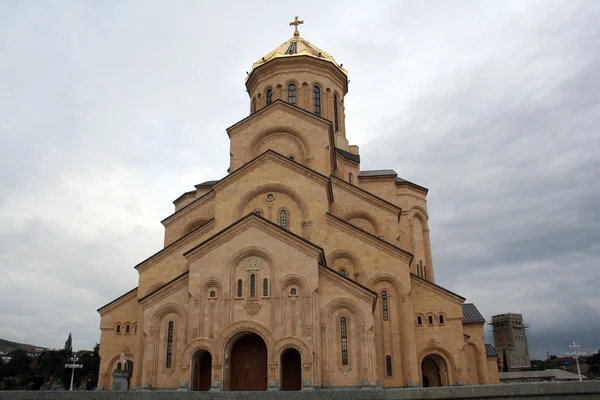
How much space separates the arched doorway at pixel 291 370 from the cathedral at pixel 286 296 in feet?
0.17

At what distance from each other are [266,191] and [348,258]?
515cm

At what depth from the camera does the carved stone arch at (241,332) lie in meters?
19.3

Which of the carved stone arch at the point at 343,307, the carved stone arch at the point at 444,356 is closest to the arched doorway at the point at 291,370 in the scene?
the carved stone arch at the point at 343,307

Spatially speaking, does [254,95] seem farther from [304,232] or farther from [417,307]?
[417,307]

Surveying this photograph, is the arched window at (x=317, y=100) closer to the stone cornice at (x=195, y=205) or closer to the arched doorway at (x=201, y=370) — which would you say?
the stone cornice at (x=195, y=205)

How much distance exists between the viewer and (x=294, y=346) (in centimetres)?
1916

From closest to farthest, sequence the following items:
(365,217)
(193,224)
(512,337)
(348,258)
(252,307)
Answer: (252,307)
(348,258)
(365,217)
(193,224)
(512,337)

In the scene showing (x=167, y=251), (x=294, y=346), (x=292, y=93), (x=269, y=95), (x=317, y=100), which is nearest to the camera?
(x=294, y=346)

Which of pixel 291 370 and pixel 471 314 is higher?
pixel 471 314

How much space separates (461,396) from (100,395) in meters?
8.92

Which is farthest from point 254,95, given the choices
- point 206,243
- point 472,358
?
point 472,358

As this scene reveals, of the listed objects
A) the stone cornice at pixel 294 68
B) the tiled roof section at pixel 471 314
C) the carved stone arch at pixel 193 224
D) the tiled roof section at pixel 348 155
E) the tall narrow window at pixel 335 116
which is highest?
the stone cornice at pixel 294 68

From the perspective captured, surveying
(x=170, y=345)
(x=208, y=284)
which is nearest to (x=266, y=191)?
(x=208, y=284)

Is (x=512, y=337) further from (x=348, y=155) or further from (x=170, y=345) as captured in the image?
(x=170, y=345)
